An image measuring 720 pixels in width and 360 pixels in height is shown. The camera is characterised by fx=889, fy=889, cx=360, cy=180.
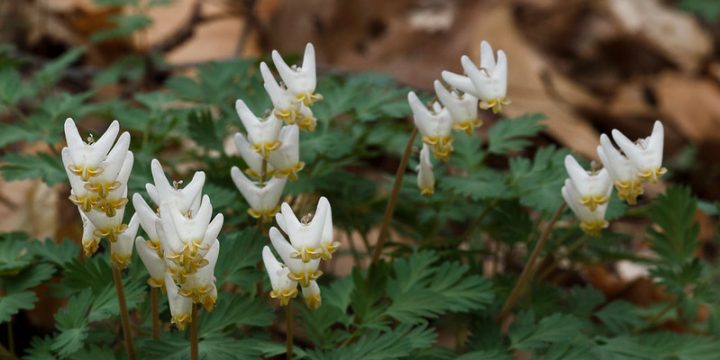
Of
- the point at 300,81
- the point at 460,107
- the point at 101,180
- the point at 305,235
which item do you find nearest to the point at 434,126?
the point at 460,107

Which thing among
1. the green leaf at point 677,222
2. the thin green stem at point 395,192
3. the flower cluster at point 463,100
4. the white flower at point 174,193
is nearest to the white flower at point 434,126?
the flower cluster at point 463,100

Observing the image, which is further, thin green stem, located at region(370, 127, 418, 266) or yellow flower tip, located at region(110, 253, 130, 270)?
thin green stem, located at region(370, 127, 418, 266)

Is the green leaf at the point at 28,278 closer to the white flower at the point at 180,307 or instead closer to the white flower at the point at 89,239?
the white flower at the point at 89,239

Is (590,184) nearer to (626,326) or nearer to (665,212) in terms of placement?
(665,212)

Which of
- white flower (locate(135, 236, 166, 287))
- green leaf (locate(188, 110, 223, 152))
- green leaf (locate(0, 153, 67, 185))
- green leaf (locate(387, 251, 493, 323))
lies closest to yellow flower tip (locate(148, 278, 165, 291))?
white flower (locate(135, 236, 166, 287))

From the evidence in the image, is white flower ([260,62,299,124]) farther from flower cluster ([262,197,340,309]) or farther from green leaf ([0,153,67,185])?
green leaf ([0,153,67,185])

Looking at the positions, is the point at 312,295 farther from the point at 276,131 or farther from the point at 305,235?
the point at 276,131
